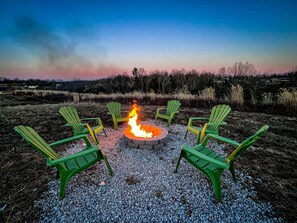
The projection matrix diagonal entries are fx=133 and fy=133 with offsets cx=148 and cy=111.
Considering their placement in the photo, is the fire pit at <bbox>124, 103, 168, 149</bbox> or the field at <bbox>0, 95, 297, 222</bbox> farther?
the fire pit at <bbox>124, 103, 168, 149</bbox>

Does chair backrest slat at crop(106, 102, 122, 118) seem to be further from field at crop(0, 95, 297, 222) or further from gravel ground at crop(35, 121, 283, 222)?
gravel ground at crop(35, 121, 283, 222)

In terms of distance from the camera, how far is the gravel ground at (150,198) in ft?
4.79

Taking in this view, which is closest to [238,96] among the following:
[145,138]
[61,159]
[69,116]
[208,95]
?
[208,95]

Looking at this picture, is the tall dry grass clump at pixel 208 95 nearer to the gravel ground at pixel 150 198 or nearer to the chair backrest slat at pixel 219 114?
the chair backrest slat at pixel 219 114

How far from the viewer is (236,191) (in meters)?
1.81

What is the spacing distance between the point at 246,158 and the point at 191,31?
7.63m

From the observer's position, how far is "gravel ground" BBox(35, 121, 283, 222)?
1459mm

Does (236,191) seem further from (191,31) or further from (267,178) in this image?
(191,31)

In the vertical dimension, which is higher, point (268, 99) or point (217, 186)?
point (268, 99)

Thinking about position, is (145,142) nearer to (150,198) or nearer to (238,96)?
(150,198)

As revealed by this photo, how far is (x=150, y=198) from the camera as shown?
169cm

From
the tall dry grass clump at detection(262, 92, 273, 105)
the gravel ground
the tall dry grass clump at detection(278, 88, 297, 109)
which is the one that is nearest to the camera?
Answer: the gravel ground

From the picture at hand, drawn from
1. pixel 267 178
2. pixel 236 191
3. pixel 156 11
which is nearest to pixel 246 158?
pixel 267 178

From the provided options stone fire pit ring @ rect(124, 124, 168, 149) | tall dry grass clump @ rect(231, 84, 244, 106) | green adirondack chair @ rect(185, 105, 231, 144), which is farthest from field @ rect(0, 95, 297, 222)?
tall dry grass clump @ rect(231, 84, 244, 106)
